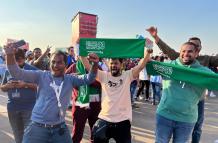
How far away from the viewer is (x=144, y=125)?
9.58m

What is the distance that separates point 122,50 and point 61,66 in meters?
1.19

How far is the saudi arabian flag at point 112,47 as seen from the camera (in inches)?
208

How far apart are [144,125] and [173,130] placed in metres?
4.61

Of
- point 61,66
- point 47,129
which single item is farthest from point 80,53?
point 47,129

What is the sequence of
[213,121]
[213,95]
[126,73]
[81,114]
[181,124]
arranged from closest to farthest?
1. [181,124]
2. [126,73]
3. [81,114]
4. [213,121]
5. [213,95]

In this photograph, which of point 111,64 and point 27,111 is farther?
point 27,111

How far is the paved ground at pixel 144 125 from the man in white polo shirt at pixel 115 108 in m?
2.57

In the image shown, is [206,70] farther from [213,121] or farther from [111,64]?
[213,121]

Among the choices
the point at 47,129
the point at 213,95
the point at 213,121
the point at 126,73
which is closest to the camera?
the point at 47,129

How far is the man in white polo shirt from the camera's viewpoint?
16.6ft

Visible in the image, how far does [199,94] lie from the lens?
500 cm

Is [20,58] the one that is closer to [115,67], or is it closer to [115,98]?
[115,67]

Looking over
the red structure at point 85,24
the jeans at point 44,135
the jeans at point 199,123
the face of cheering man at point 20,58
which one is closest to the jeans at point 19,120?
the face of cheering man at point 20,58

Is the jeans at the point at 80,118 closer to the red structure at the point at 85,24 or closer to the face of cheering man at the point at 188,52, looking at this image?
the face of cheering man at the point at 188,52
